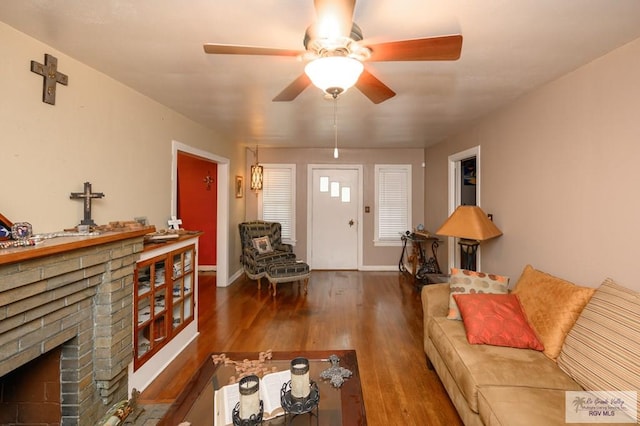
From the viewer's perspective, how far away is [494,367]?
5.43ft

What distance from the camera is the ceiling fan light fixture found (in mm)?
1231

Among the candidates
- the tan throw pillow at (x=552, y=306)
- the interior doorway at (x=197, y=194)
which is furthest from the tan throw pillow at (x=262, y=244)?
the tan throw pillow at (x=552, y=306)

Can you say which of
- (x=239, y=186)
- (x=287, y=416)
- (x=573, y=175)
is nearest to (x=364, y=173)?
(x=239, y=186)

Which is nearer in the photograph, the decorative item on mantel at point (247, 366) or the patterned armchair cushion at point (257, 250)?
the decorative item on mantel at point (247, 366)

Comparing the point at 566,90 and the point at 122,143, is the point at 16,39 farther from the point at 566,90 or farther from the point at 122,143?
the point at 566,90

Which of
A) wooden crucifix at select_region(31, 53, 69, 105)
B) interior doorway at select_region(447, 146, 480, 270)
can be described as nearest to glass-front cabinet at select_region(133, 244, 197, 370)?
wooden crucifix at select_region(31, 53, 69, 105)

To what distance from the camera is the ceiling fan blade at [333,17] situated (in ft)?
3.57

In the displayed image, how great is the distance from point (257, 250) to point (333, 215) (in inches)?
66.9

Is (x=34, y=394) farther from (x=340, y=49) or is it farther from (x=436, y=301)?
(x=436, y=301)

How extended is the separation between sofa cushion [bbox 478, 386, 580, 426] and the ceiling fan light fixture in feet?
5.27

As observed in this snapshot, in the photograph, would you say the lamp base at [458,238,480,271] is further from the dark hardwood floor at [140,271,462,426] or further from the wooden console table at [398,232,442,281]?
the wooden console table at [398,232,442,281]

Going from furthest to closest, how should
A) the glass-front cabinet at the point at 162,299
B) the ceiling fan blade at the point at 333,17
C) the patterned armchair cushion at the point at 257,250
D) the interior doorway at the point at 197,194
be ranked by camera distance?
the interior doorway at the point at 197,194 → the patterned armchair cushion at the point at 257,250 → the glass-front cabinet at the point at 162,299 → the ceiling fan blade at the point at 333,17

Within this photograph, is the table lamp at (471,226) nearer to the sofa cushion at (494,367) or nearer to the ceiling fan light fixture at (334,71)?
the sofa cushion at (494,367)

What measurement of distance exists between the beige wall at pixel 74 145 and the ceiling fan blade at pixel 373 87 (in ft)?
6.18
